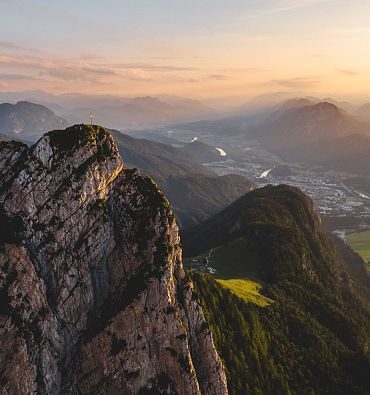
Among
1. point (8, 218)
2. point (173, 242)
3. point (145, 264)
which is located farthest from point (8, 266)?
point (173, 242)

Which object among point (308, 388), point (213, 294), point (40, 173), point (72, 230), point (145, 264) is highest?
point (40, 173)

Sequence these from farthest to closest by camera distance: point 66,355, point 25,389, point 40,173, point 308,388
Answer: point 308,388 → point 40,173 → point 66,355 → point 25,389

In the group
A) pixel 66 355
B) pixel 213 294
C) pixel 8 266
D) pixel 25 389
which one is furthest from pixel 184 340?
pixel 213 294

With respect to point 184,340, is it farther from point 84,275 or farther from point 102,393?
point 84,275

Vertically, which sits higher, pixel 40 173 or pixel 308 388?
pixel 40 173

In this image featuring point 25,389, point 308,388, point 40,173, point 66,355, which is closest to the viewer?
point 25,389

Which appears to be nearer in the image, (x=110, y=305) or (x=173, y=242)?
(x=110, y=305)
